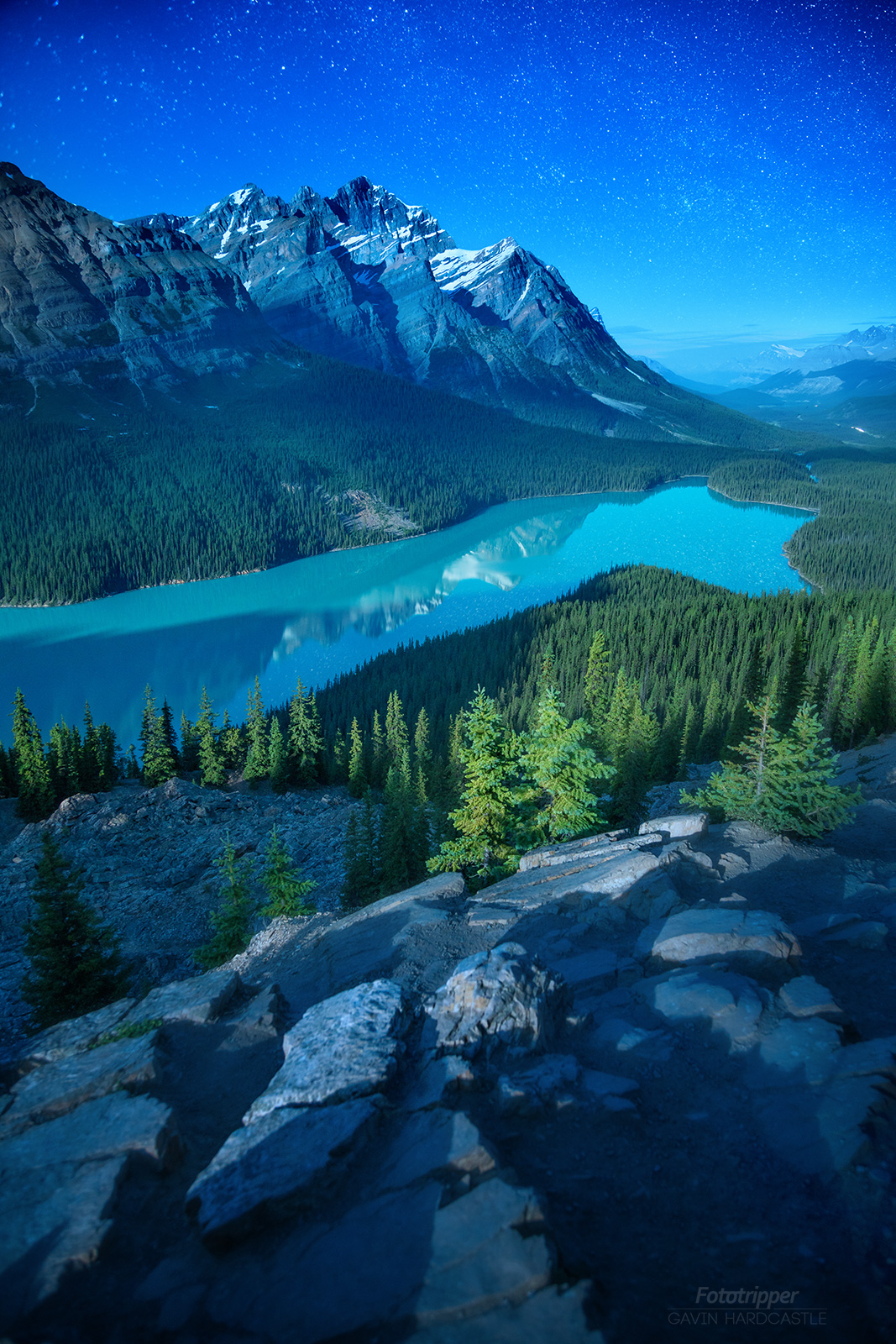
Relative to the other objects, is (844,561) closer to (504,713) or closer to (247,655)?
(504,713)

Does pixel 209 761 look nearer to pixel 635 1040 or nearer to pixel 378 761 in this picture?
pixel 378 761

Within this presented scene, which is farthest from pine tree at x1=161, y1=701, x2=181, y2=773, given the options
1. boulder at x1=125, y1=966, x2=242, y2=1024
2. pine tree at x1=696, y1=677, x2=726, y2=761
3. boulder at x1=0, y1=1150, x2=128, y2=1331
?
boulder at x1=0, y1=1150, x2=128, y2=1331

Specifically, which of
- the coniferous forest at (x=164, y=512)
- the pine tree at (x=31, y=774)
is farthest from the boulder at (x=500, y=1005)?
the coniferous forest at (x=164, y=512)

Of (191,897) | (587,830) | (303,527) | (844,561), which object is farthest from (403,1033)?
(303,527)

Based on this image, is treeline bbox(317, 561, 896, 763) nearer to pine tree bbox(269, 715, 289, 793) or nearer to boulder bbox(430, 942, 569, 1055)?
pine tree bbox(269, 715, 289, 793)

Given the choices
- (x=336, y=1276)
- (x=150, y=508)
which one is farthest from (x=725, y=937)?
(x=150, y=508)

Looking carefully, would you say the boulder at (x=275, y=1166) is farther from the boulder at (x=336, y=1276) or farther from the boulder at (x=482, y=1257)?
the boulder at (x=482, y=1257)
